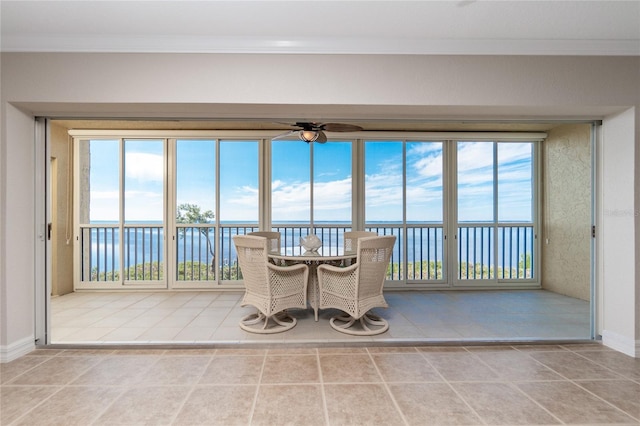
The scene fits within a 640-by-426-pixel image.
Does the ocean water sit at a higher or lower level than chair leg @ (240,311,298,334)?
higher

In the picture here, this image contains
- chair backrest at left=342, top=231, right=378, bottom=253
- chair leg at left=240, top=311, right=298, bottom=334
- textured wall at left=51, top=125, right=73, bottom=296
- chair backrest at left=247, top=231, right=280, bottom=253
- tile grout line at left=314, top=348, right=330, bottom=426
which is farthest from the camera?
textured wall at left=51, top=125, right=73, bottom=296

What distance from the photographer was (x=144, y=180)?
4.85 m

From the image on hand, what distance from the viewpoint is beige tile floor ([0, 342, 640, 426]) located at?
174 cm

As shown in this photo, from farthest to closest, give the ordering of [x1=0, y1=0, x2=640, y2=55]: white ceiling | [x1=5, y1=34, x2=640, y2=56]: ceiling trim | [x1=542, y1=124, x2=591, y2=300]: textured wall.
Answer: [x1=542, y1=124, x2=591, y2=300]: textured wall < [x1=5, y1=34, x2=640, y2=56]: ceiling trim < [x1=0, y1=0, x2=640, y2=55]: white ceiling

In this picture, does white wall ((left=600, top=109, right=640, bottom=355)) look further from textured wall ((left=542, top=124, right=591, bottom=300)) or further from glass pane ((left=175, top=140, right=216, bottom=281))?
glass pane ((left=175, top=140, right=216, bottom=281))

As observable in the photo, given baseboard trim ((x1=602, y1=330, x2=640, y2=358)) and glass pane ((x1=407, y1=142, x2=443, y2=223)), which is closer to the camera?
baseboard trim ((x1=602, y1=330, x2=640, y2=358))

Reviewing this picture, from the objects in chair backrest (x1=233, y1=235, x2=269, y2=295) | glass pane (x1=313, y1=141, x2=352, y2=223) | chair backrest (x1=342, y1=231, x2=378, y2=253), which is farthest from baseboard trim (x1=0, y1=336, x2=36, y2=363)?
glass pane (x1=313, y1=141, x2=352, y2=223)

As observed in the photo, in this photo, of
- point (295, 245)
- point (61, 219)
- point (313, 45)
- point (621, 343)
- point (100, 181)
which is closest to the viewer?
point (313, 45)

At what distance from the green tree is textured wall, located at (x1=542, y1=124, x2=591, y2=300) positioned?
5505 mm

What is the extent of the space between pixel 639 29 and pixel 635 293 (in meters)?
2.09

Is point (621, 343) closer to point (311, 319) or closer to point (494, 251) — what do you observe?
point (494, 251)

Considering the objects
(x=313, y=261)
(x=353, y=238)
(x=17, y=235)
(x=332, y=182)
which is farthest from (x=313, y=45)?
(x=17, y=235)

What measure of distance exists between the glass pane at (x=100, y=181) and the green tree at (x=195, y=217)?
0.99 m

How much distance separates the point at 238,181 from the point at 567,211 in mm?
5210
